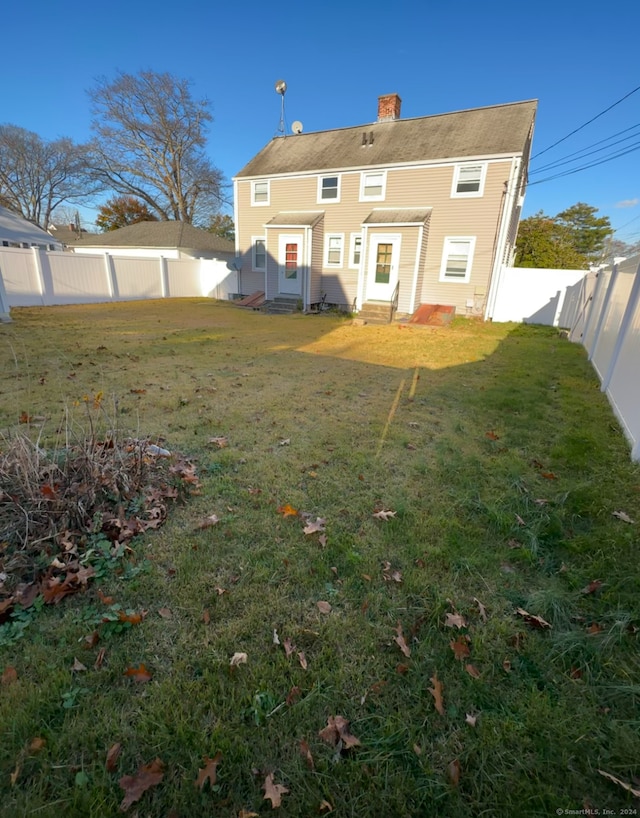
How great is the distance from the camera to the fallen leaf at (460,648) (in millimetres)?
1953

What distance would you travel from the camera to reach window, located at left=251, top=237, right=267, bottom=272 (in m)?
19.5

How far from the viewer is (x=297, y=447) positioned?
13.7 feet

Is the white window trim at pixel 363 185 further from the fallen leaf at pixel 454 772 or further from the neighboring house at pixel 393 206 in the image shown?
the fallen leaf at pixel 454 772

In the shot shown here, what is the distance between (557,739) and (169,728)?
1.64m

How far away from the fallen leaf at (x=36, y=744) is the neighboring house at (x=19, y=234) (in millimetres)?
29686

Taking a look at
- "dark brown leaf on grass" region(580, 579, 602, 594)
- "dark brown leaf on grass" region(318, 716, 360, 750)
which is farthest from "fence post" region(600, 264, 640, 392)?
"dark brown leaf on grass" region(318, 716, 360, 750)

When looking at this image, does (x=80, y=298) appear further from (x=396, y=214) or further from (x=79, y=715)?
(x=79, y=715)

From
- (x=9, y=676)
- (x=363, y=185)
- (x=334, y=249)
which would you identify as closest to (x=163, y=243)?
(x=334, y=249)

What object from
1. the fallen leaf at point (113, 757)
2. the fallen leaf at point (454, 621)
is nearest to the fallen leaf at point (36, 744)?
the fallen leaf at point (113, 757)

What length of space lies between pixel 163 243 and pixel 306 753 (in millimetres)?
29667

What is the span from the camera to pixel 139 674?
1814 mm

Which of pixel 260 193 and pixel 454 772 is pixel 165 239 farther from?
pixel 454 772

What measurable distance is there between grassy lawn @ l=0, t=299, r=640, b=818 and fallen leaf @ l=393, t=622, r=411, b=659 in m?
0.01

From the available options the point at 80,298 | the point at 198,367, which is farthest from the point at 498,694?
the point at 80,298
